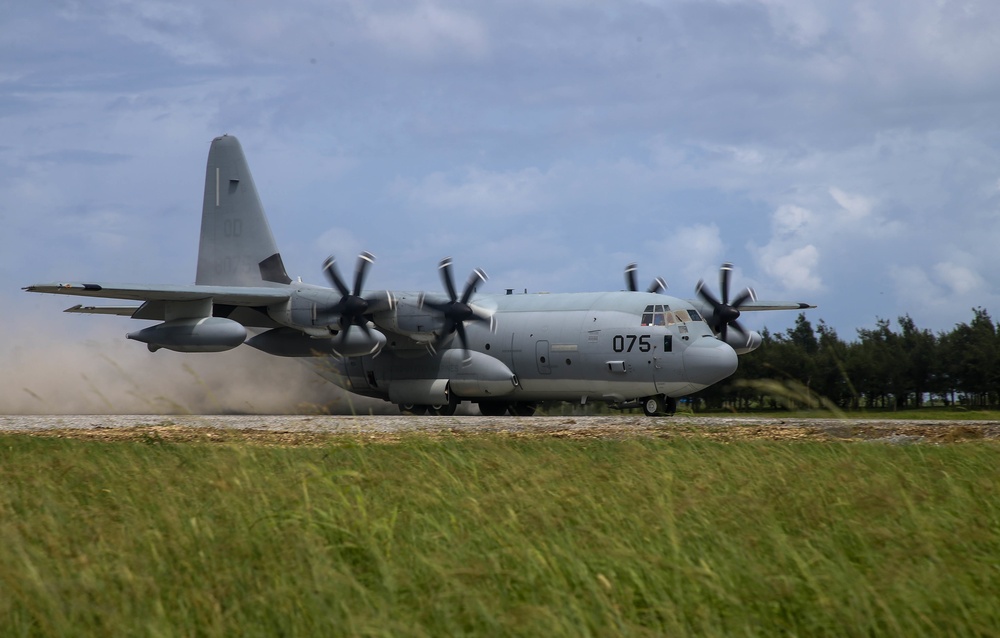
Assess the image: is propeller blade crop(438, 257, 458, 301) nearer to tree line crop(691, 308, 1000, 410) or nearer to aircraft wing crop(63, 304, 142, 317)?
aircraft wing crop(63, 304, 142, 317)

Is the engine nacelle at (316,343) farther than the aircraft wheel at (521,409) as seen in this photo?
No

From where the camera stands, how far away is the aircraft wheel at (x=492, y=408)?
33303 millimetres

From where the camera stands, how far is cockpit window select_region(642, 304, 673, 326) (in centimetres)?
2827

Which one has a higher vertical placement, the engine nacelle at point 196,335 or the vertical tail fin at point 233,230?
the vertical tail fin at point 233,230


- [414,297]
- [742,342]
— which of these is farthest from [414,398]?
[742,342]

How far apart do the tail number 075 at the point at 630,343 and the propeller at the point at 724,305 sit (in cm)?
399

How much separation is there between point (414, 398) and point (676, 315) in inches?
344

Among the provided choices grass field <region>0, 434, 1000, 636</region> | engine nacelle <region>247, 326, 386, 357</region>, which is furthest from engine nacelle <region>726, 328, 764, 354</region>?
grass field <region>0, 434, 1000, 636</region>

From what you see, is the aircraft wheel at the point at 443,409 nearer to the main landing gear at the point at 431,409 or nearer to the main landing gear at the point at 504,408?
the main landing gear at the point at 431,409

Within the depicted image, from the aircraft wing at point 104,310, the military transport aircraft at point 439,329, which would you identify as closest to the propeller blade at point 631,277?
the military transport aircraft at point 439,329

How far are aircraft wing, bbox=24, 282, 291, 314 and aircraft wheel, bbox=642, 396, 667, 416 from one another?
36.2ft

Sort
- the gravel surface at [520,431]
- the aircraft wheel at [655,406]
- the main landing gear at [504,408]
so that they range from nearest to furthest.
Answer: the gravel surface at [520,431]
the aircraft wheel at [655,406]
the main landing gear at [504,408]

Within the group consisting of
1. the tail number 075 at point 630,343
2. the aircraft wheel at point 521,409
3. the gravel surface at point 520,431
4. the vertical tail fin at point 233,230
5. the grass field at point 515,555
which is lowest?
the grass field at point 515,555

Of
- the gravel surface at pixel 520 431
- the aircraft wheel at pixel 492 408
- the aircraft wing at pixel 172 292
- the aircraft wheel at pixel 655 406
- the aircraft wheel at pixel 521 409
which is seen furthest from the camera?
the aircraft wheel at pixel 521 409
